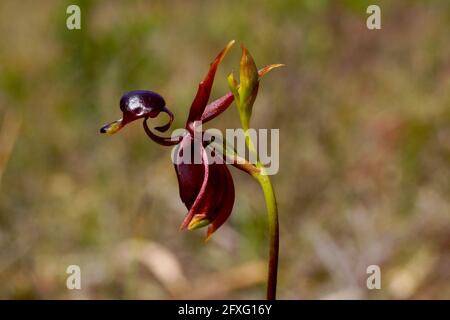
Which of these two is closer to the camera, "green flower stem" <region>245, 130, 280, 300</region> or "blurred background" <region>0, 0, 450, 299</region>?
"green flower stem" <region>245, 130, 280, 300</region>

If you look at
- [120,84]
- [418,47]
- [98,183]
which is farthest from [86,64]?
[418,47]

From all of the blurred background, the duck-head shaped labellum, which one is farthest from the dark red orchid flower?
the blurred background

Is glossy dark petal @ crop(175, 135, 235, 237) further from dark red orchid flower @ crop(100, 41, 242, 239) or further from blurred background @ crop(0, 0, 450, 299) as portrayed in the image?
blurred background @ crop(0, 0, 450, 299)

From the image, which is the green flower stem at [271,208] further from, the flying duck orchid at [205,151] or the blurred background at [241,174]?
the blurred background at [241,174]

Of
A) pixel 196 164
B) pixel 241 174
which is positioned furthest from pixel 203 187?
pixel 241 174

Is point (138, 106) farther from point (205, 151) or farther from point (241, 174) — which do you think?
point (241, 174)

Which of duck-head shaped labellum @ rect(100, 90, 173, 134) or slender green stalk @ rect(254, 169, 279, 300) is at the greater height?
duck-head shaped labellum @ rect(100, 90, 173, 134)
